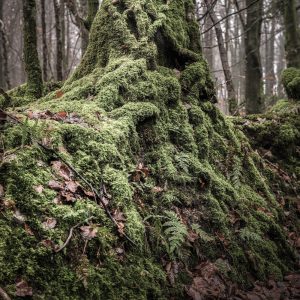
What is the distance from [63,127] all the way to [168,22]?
2986 mm

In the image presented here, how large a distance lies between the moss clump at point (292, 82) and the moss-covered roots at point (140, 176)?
129 inches

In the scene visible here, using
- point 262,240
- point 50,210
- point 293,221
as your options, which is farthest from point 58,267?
point 293,221

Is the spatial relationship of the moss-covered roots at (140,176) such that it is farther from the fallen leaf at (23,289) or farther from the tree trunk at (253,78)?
the tree trunk at (253,78)

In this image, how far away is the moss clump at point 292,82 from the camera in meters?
8.26

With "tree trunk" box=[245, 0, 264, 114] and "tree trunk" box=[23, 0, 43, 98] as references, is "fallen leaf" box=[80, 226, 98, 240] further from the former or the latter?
"tree trunk" box=[245, 0, 264, 114]

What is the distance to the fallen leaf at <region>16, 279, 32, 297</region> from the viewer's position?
204 cm

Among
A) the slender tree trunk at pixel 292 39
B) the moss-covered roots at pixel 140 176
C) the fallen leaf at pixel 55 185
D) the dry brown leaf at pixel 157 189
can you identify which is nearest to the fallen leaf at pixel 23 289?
the moss-covered roots at pixel 140 176

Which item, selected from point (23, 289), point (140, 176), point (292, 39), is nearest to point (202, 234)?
point (140, 176)

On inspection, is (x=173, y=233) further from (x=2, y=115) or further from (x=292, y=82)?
(x=292, y=82)

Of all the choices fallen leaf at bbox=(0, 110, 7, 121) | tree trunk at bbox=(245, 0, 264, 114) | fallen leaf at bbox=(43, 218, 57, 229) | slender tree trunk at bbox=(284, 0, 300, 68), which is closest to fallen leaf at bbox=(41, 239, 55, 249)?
A: fallen leaf at bbox=(43, 218, 57, 229)

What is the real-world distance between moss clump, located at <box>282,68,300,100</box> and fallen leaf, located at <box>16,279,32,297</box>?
309 inches

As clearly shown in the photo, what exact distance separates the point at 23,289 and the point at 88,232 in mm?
660

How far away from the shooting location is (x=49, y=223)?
2.49 metres

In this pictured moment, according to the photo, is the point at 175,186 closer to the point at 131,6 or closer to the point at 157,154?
the point at 157,154
